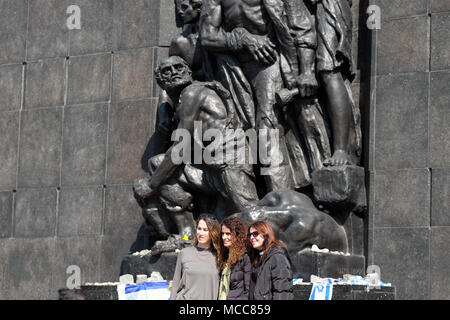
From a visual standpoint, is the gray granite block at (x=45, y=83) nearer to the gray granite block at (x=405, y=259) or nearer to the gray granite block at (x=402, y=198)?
the gray granite block at (x=402, y=198)

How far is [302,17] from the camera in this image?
1505cm

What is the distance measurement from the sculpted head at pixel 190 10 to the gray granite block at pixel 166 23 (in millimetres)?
290

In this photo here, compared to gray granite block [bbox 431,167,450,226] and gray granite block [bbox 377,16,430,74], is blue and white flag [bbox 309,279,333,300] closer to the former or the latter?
gray granite block [bbox 431,167,450,226]

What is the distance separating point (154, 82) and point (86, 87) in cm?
132

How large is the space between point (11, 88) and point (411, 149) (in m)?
7.22

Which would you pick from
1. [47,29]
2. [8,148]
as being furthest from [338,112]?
[8,148]

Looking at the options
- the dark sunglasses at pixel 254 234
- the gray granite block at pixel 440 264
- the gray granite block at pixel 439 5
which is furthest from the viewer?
the gray granite block at pixel 439 5

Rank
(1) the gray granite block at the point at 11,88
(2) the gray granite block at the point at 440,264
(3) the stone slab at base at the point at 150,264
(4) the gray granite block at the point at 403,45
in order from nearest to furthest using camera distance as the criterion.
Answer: (2) the gray granite block at the point at 440,264, (4) the gray granite block at the point at 403,45, (3) the stone slab at base at the point at 150,264, (1) the gray granite block at the point at 11,88

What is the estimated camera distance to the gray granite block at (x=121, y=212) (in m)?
16.7

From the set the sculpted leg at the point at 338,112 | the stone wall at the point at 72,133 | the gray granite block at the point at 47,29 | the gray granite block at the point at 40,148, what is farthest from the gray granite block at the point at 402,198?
the gray granite block at the point at 47,29

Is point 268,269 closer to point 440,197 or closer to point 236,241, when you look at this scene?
point 236,241

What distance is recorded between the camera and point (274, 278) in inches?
399

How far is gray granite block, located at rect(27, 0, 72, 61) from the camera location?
711 inches

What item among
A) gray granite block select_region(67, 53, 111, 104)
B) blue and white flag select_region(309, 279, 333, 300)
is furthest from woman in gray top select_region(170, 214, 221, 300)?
gray granite block select_region(67, 53, 111, 104)
